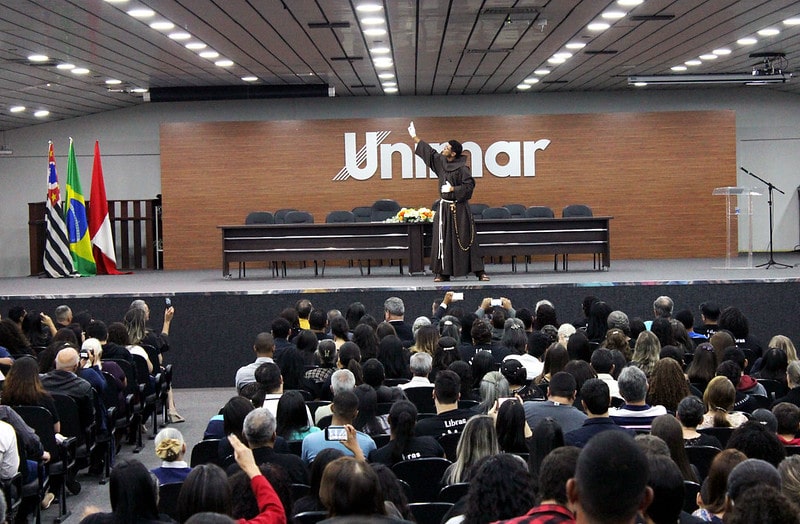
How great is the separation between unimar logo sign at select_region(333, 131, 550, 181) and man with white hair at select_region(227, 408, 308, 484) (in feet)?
48.4

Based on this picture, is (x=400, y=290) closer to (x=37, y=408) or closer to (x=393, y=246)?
(x=393, y=246)

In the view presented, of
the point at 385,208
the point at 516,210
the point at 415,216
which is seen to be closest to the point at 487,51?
the point at 415,216

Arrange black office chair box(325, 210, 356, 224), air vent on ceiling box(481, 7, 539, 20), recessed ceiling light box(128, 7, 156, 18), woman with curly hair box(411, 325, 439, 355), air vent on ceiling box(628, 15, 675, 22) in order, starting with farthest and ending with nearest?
black office chair box(325, 210, 356, 224), air vent on ceiling box(628, 15, 675, 22), air vent on ceiling box(481, 7, 539, 20), recessed ceiling light box(128, 7, 156, 18), woman with curly hair box(411, 325, 439, 355)

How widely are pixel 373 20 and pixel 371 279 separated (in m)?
4.02

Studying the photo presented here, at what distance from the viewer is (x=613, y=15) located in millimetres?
11352

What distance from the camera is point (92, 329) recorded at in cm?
830

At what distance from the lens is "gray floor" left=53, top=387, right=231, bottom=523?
6.61 meters

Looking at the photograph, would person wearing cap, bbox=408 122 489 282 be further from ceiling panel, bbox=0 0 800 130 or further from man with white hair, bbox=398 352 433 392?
man with white hair, bbox=398 352 433 392

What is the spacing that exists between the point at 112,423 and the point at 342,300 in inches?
194

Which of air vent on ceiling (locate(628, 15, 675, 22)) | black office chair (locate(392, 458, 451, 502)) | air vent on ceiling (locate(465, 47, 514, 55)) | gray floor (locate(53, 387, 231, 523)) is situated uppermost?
air vent on ceiling (locate(465, 47, 514, 55))

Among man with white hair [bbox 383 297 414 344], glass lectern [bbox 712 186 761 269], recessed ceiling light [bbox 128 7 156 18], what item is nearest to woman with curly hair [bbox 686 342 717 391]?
man with white hair [bbox 383 297 414 344]

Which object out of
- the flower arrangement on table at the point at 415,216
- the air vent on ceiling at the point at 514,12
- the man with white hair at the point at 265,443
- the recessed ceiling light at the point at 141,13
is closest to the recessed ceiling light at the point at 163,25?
the recessed ceiling light at the point at 141,13

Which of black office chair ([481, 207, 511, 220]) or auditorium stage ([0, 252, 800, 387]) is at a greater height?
black office chair ([481, 207, 511, 220])

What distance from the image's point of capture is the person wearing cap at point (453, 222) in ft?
43.1
